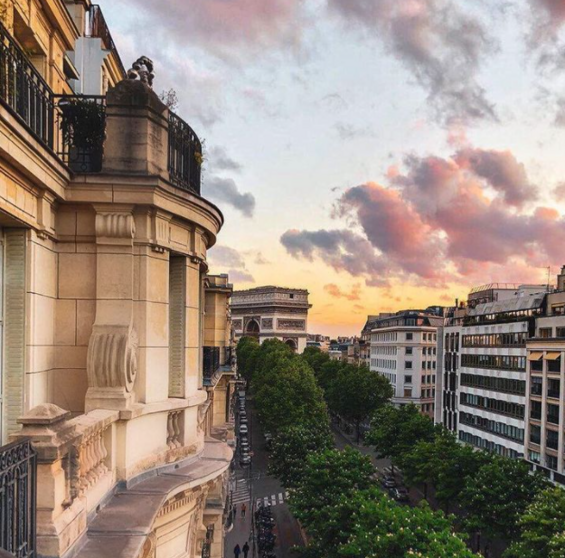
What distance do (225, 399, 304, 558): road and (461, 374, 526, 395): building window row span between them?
Answer: 24.4m

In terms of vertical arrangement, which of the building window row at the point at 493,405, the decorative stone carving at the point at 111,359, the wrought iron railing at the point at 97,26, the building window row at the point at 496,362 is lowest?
the building window row at the point at 493,405

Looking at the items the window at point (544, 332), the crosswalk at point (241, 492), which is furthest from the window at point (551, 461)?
the crosswalk at point (241, 492)

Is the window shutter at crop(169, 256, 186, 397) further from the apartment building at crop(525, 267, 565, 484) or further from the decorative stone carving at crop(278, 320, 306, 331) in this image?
the decorative stone carving at crop(278, 320, 306, 331)

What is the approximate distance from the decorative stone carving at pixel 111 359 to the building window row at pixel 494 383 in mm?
52138

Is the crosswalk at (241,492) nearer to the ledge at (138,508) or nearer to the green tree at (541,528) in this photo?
the green tree at (541,528)

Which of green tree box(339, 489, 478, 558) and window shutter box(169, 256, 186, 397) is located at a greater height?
window shutter box(169, 256, 186, 397)

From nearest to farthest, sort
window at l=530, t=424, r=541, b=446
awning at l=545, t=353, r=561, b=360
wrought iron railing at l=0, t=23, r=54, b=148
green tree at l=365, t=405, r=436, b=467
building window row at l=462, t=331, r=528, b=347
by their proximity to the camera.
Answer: wrought iron railing at l=0, t=23, r=54, b=148 < awning at l=545, t=353, r=561, b=360 < window at l=530, t=424, r=541, b=446 < green tree at l=365, t=405, r=436, b=467 < building window row at l=462, t=331, r=528, b=347

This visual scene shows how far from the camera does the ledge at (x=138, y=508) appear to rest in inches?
300

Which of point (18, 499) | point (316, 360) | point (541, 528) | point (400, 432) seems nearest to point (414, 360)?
point (316, 360)

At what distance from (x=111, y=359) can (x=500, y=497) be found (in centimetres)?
3338

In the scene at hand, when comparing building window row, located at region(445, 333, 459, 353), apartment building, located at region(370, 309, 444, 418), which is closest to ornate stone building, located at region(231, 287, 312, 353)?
apartment building, located at region(370, 309, 444, 418)

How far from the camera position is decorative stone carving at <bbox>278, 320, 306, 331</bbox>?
164 metres

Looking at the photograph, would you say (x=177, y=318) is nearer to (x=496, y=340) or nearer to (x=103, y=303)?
(x=103, y=303)

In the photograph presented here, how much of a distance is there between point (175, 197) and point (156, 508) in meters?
5.31
